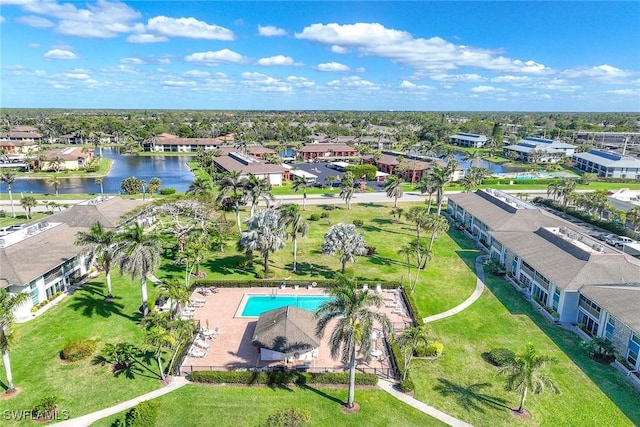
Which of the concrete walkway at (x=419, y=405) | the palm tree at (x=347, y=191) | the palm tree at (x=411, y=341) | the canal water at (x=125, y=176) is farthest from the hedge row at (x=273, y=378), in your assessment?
the canal water at (x=125, y=176)

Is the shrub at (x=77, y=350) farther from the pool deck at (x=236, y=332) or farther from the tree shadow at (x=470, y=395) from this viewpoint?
the tree shadow at (x=470, y=395)

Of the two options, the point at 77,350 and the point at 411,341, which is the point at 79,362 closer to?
the point at 77,350

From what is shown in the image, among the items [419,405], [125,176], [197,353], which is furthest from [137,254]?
[125,176]

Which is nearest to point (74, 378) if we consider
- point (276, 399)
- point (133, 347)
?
point (133, 347)

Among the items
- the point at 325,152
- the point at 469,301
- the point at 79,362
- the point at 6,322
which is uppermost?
the point at 325,152

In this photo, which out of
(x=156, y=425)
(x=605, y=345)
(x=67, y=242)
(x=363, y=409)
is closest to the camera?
(x=156, y=425)

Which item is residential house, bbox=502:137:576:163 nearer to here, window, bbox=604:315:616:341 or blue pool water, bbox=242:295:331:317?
window, bbox=604:315:616:341

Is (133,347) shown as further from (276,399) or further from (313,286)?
(313,286)
